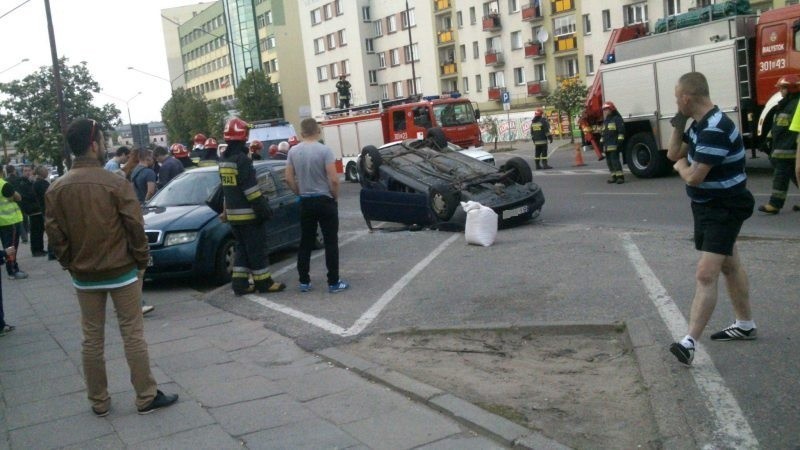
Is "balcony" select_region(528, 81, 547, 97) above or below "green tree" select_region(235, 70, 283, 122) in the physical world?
below

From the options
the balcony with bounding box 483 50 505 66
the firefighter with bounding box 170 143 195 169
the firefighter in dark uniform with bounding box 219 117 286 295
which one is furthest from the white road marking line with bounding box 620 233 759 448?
the balcony with bounding box 483 50 505 66

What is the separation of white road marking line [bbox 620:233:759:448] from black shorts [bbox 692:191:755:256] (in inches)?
28.6

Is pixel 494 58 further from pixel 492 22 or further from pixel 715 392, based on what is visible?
pixel 715 392

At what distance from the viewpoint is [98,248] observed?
5090 mm

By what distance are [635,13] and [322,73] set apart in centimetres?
3956

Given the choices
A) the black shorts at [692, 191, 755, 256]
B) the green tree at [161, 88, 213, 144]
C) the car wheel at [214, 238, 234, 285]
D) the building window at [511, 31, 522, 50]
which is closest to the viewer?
the black shorts at [692, 191, 755, 256]

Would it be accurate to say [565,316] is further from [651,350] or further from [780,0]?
[780,0]

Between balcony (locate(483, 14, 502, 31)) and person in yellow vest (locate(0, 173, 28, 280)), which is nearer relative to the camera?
person in yellow vest (locate(0, 173, 28, 280))

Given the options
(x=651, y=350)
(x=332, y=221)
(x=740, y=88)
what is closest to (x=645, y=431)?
(x=651, y=350)

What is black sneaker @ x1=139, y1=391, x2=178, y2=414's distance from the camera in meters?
5.22

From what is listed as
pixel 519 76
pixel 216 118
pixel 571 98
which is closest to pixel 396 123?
pixel 571 98

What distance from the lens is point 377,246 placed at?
11586 millimetres

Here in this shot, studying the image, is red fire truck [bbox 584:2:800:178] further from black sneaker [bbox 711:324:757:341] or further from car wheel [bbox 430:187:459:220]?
black sneaker [bbox 711:324:757:341]

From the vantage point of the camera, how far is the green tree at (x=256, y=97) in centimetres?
8029
